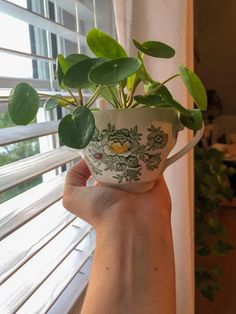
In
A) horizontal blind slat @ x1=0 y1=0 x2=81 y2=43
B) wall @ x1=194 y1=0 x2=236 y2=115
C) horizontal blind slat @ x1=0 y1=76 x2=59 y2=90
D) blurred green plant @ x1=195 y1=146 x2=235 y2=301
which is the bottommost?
blurred green plant @ x1=195 y1=146 x2=235 y2=301

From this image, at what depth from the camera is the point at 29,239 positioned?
54cm

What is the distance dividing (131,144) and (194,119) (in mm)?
99

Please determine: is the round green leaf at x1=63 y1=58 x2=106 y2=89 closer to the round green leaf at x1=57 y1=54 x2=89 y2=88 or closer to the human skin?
the round green leaf at x1=57 y1=54 x2=89 y2=88

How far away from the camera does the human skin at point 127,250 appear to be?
403 millimetres

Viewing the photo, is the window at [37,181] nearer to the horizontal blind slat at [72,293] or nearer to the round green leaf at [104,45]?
the horizontal blind slat at [72,293]

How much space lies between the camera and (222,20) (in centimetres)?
275

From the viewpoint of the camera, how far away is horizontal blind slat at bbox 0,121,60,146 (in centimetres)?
44

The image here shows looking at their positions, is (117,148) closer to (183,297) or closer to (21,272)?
(21,272)

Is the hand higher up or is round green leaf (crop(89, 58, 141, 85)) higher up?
round green leaf (crop(89, 58, 141, 85))

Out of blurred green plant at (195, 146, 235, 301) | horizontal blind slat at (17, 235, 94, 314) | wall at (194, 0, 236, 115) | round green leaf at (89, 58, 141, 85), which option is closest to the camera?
round green leaf at (89, 58, 141, 85)

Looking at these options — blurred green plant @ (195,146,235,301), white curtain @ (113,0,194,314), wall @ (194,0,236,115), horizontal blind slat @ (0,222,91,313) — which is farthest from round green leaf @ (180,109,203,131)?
wall @ (194,0,236,115)

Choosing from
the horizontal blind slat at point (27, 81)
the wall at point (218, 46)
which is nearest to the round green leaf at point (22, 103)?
the horizontal blind slat at point (27, 81)

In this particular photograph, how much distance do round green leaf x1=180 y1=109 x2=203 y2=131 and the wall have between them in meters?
2.59

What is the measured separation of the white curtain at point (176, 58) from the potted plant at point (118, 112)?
0.74 feet
